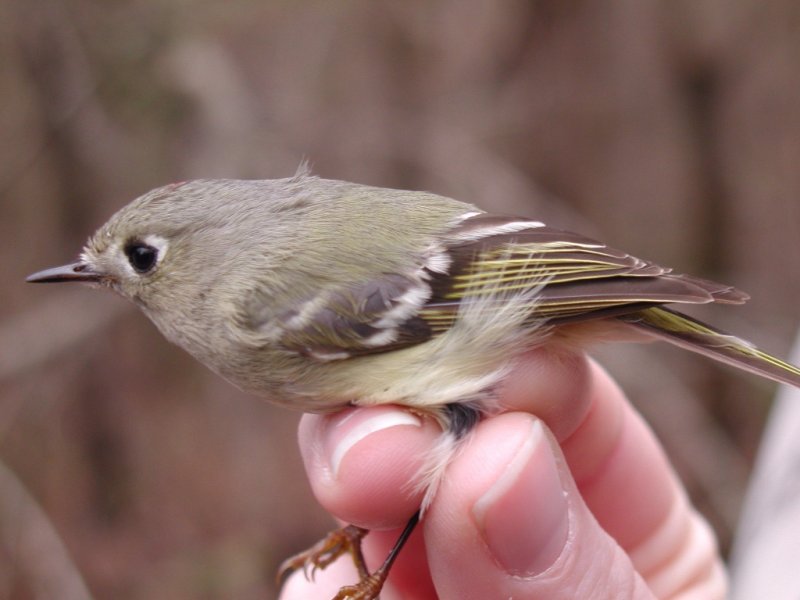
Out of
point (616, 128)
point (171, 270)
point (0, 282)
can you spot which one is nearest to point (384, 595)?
point (171, 270)

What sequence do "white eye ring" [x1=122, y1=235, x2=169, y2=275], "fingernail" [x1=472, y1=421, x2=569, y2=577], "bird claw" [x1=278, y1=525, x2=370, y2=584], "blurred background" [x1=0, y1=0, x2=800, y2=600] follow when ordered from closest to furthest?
"fingernail" [x1=472, y1=421, x2=569, y2=577] < "white eye ring" [x1=122, y1=235, x2=169, y2=275] < "bird claw" [x1=278, y1=525, x2=370, y2=584] < "blurred background" [x1=0, y1=0, x2=800, y2=600]

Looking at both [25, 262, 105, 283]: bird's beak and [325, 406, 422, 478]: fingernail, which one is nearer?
[325, 406, 422, 478]: fingernail

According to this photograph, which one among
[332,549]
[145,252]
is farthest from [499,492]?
[145,252]

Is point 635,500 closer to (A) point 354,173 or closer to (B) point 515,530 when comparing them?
(B) point 515,530

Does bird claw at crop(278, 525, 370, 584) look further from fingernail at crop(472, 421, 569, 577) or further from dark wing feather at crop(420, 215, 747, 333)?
dark wing feather at crop(420, 215, 747, 333)

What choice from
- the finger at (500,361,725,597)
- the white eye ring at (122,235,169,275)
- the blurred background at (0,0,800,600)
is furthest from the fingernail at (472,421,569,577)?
the blurred background at (0,0,800,600)

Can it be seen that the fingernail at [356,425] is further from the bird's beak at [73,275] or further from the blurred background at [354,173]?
the blurred background at [354,173]

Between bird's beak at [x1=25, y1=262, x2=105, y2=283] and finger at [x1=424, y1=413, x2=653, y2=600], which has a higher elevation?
bird's beak at [x1=25, y1=262, x2=105, y2=283]
